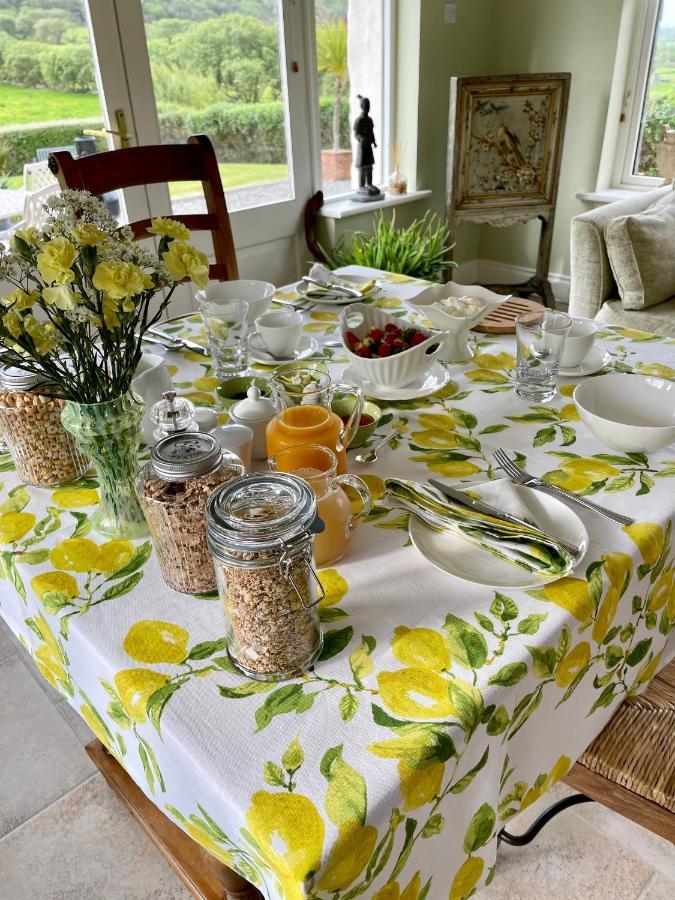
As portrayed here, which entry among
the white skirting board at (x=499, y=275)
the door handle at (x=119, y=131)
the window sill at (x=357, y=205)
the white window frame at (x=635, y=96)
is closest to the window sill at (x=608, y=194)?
the white window frame at (x=635, y=96)

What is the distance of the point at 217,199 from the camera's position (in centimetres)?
178

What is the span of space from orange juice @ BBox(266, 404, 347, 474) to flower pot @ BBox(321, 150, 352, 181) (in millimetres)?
2714

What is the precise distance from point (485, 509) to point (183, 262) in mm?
428

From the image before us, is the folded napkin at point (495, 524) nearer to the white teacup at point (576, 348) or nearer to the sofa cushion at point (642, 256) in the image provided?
the white teacup at point (576, 348)

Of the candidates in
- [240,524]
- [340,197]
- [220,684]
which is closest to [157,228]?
[240,524]

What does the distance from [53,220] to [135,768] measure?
53 centimetres

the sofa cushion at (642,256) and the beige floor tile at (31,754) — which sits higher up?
the sofa cushion at (642,256)

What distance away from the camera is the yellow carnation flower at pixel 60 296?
2.07 ft

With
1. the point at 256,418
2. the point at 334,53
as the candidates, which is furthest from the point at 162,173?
the point at 334,53

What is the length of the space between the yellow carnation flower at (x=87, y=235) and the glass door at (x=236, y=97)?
6.87 feet

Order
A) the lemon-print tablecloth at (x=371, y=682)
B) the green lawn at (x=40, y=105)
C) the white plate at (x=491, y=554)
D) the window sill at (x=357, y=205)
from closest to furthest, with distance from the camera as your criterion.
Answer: the lemon-print tablecloth at (x=371, y=682) < the white plate at (x=491, y=554) < the green lawn at (x=40, y=105) < the window sill at (x=357, y=205)

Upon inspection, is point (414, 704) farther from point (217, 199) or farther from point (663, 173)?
point (663, 173)

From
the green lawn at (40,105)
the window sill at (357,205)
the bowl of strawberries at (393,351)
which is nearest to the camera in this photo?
the bowl of strawberries at (393,351)

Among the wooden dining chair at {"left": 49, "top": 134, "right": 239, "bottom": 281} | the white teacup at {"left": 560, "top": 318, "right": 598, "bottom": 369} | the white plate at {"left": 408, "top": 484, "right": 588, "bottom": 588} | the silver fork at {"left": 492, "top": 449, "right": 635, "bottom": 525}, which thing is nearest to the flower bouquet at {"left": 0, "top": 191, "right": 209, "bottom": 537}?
the white plate at {"left": 408, "top": 484, "right": 588, "bottom": 588}
